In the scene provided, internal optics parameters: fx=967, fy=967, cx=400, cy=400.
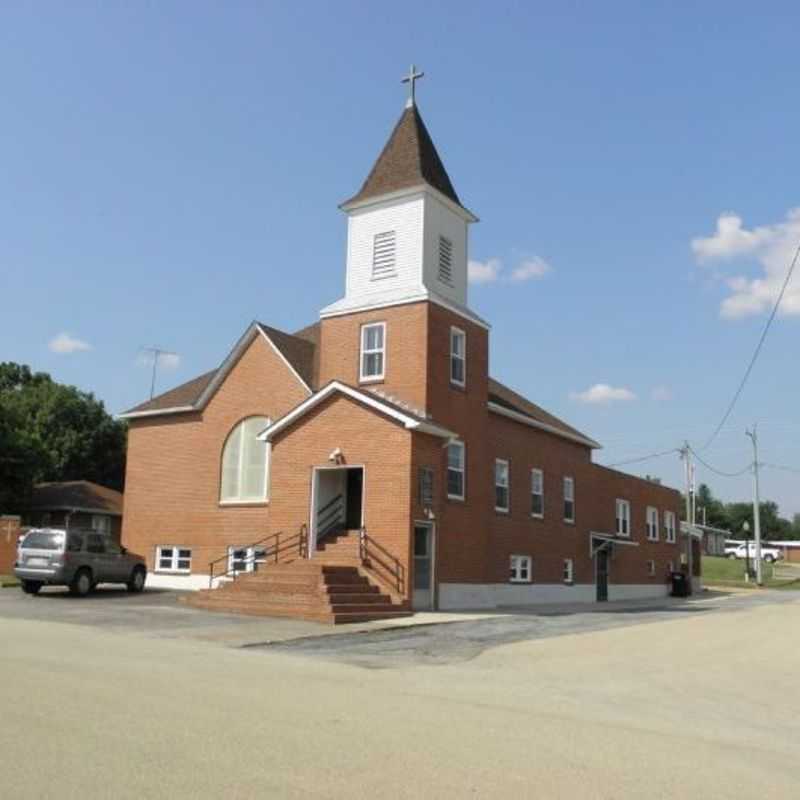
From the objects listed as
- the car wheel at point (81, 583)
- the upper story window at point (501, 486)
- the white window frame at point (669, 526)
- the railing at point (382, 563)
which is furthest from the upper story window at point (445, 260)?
the white window frame at point (669, 526)

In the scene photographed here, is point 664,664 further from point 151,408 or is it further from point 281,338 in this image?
point 151,408

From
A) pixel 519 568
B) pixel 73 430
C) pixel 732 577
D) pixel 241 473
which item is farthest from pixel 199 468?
pixel 732 577

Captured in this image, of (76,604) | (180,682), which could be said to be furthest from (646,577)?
(180,682)

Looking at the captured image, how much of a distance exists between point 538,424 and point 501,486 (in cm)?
347

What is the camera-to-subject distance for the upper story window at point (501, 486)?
3197cm

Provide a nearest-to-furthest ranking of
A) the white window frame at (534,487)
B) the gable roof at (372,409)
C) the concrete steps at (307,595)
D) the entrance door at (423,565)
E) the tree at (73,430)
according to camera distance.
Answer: the concrete steps at (307,595), the gable roof at (372,409), the entrance door at (423,565), the white window frame at (534,487), the tree at (73,430)

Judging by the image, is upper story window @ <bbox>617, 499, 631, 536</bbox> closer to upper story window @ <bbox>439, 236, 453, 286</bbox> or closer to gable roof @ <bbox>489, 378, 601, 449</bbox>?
gable roof @ <bbox>489, 378, 601, 449</bbox>

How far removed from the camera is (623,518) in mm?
43438

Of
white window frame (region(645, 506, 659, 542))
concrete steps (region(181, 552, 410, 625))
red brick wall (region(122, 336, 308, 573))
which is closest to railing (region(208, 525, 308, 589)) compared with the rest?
red brick wall (region(122, 336, 308, 573))

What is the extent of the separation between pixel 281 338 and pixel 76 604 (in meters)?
11.4

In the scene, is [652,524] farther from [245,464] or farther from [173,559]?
[173,559]

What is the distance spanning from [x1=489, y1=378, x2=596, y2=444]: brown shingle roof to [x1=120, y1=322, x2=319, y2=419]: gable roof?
6.36 meters

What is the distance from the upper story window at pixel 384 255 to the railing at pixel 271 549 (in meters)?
7.83

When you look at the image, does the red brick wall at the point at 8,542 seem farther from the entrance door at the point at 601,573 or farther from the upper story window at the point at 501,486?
the entrance door at the point at 601,573
